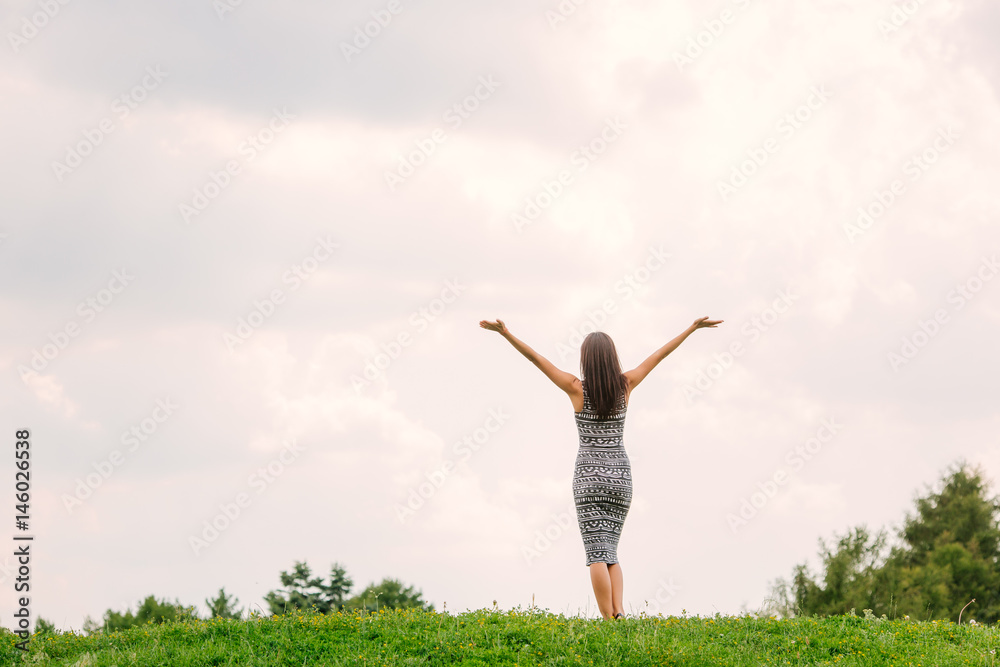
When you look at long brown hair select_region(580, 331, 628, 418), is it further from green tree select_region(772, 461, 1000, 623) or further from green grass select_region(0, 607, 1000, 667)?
green tree select_region(772, 461, 1000, 623)

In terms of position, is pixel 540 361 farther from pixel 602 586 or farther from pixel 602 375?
pixel 602 586

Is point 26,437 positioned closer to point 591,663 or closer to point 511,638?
point 511,638

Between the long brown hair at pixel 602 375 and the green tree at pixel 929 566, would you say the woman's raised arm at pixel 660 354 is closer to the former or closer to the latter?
the long brown hair at pixel 602 375

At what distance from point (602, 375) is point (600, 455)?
104 cm

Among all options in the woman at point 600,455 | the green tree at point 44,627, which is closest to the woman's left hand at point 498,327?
the woman at point 600,455

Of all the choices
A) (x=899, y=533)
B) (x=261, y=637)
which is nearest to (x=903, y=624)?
(x=261, y=637)

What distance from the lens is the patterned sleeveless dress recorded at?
11.1m

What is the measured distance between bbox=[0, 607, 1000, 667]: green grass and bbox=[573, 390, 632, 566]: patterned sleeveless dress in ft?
3.23

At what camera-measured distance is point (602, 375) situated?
11141 millimetres

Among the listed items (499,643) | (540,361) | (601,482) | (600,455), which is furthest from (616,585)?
(540,361)

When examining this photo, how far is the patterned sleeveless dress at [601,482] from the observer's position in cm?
1107

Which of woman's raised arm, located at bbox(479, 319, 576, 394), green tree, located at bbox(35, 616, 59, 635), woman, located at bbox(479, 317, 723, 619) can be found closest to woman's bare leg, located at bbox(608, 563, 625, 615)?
woman, located at bbox(479, 317, 723, 619)

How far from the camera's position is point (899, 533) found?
4391 centimetres

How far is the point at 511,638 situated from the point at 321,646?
2253 mm
